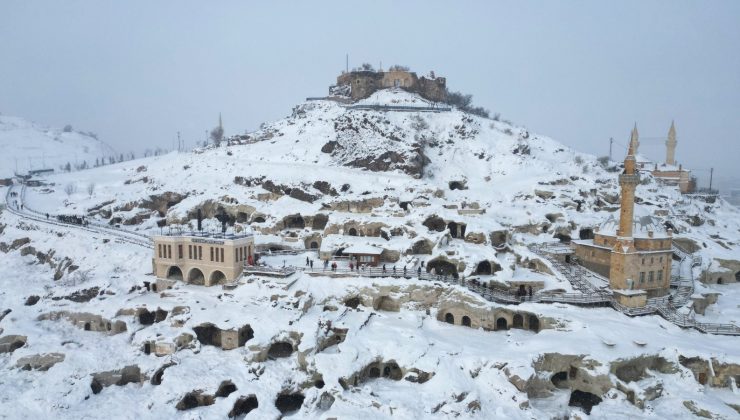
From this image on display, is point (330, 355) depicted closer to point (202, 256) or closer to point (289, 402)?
point (289, 402)

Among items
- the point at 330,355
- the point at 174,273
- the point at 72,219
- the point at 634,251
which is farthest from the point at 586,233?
the point at 72,219

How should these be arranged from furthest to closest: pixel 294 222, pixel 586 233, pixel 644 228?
pixel 294 222
pixel 586 233
pixel 644 228

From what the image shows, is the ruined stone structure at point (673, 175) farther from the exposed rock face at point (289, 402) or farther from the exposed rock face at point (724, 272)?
the exposed rock face at point (289, 402)

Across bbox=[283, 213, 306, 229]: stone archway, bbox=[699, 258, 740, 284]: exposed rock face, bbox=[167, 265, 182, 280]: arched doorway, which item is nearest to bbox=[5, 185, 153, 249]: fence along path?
bbox=[167, 265, 182, 280]: arched doorway

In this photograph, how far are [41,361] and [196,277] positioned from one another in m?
13.3

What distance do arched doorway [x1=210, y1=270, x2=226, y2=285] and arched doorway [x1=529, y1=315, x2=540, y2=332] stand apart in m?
25.4

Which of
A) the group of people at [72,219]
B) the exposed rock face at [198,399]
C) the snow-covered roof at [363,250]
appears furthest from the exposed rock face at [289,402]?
the group of people at [72,219]

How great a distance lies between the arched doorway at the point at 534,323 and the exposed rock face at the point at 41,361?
1297 inches

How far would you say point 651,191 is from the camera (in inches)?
2542

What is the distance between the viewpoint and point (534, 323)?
116 ft

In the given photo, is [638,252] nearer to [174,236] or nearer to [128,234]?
[174,236]

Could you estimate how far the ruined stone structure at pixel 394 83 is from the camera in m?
88.2

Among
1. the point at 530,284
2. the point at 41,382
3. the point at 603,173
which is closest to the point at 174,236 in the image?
the point at 41,382

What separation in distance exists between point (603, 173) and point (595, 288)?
39.5 meters
